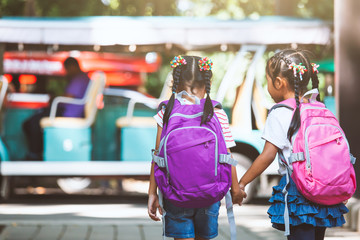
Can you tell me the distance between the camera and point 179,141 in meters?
3.66

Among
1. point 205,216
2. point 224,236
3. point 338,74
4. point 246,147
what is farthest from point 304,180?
point 246,147

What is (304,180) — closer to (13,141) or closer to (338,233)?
(338,233)

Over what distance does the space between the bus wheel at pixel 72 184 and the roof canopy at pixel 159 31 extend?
3551 millimetres

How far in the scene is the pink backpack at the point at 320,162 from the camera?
364 cm

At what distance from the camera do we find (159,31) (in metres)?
10.5

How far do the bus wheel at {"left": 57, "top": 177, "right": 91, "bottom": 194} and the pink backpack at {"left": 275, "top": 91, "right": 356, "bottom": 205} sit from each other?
31.7 ft

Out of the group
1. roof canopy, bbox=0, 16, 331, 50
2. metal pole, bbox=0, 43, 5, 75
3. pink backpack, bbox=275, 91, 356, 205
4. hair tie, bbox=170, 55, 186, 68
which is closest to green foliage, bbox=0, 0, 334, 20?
roof canopy, bbox=0, 16, 331, 50

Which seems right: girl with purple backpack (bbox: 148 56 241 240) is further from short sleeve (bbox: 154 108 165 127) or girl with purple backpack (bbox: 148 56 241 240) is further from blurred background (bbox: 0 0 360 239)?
blurred background (bbox: 0 0 360 239)

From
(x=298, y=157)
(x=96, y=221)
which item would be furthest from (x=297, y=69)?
(x=96, y=221)

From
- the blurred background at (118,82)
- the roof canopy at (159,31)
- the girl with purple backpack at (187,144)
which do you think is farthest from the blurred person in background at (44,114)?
the girl with purple backpack at (187,144)

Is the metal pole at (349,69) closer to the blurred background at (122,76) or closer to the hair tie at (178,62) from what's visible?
the blurred background at (122,76)

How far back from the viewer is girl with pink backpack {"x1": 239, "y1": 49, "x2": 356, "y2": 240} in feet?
12.0

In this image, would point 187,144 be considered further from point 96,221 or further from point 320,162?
point 96,221

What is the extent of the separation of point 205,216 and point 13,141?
728 cm
